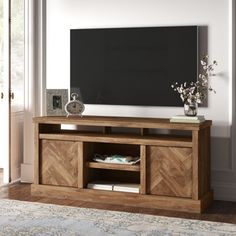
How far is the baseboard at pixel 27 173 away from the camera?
5371mm

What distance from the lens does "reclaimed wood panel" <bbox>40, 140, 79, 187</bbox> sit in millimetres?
4699

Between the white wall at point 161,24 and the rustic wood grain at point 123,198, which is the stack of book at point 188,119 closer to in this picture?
the white wall at point 161,24

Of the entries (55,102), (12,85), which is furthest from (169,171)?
(12,85)

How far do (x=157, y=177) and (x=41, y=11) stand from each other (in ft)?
7.06

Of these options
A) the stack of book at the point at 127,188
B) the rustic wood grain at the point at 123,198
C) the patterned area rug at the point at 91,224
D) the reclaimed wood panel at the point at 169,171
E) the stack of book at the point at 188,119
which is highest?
the stack of book at the point at 188,119

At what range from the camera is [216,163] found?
185 inches

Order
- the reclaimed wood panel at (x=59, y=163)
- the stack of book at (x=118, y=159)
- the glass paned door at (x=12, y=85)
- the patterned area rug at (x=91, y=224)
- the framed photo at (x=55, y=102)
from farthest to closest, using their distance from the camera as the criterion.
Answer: the glass paned door at (x=12, y=85), the framed photo at (x=55, y=102), the reclaimed wood panel at (x=59, y=163), the stack of book at (x=118, y=159), the patterned area rug at (x=91, y=224)

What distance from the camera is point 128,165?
14.8ft

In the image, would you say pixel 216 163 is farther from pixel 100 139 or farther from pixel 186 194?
pixel 100 139

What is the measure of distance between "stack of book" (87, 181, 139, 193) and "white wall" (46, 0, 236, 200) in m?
0.71

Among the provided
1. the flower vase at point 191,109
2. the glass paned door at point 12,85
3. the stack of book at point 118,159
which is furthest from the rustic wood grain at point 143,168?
the glass paned door at point 12,85

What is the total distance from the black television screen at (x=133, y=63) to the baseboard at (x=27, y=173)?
959 mm

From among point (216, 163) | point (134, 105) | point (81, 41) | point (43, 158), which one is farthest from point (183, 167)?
point (81, 41)

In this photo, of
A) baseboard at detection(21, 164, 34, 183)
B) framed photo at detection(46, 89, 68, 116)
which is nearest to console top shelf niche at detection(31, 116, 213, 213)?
framed photo at detection(46, 89, 68, 116)
